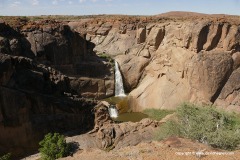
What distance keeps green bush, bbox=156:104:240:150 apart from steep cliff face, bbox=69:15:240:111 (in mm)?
13581

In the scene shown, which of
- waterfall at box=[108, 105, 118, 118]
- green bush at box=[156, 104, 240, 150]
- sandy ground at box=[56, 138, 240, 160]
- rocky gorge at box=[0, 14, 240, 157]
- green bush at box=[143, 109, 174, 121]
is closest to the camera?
sandy ground at box=[56, 138, 240, 160]

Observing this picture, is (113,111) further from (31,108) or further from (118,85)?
(31,108)

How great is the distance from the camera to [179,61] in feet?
133

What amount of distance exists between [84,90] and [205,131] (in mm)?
26324

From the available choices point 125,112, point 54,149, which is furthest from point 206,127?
point 125,112

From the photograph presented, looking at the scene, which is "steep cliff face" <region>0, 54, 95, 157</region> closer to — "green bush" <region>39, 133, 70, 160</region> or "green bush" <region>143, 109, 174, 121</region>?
"green bush" <region>39, 133, 70, 160</region>

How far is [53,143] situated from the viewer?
21.0 meters

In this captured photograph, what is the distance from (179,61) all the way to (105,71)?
11269 mm

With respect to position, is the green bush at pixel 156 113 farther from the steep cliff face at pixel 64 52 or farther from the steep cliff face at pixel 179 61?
the steep cliff face at pixel 64 52

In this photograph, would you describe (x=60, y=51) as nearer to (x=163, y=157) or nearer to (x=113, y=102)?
(x=113, y=102)

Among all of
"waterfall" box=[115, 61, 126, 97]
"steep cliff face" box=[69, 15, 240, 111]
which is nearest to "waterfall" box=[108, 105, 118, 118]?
"steep cliff face" box=[69, 15, 240, 111]

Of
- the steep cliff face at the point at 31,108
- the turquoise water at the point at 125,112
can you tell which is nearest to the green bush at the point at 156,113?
the turquoise water at the point at 125,112

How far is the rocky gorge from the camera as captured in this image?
80.6 feet

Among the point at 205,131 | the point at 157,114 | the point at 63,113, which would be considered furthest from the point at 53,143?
the point at 157,114
